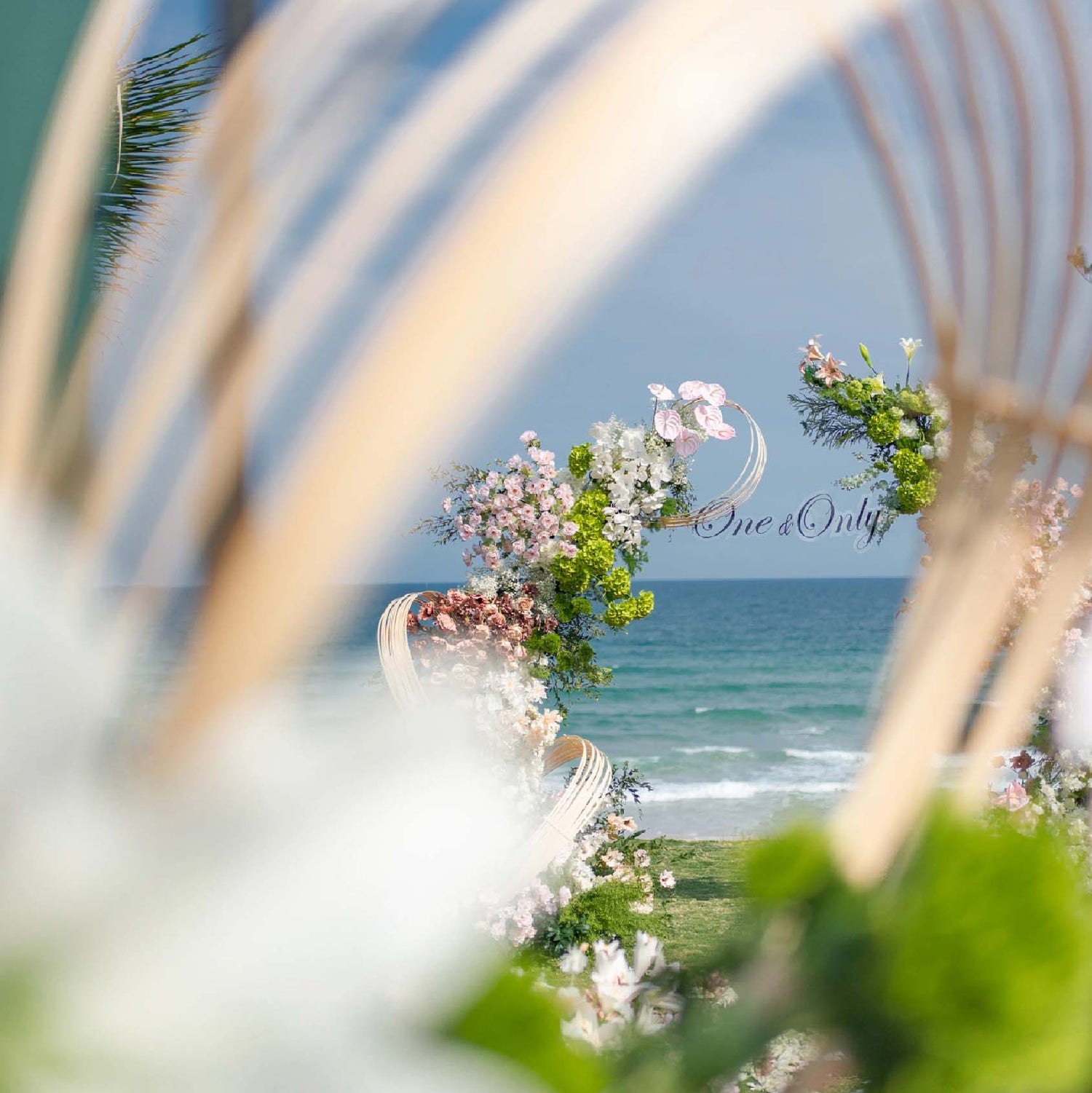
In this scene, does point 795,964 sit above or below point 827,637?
above

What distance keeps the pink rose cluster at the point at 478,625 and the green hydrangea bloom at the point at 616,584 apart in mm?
220

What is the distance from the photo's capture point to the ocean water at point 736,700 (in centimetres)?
1112

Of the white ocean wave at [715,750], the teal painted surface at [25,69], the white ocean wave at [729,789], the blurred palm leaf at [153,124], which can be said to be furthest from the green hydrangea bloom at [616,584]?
the white ocean wave at [715,750]

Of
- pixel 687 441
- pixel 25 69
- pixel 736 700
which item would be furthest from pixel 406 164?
pixel 736 700

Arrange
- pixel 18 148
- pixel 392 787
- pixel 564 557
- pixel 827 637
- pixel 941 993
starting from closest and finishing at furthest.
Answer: pixel 392 787 → pixel 941 993 → pixel 18 148 → pixel 564 557 → pixel 827 637

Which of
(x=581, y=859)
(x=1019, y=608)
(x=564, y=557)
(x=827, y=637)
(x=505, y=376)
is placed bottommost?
(x=827, y=637)

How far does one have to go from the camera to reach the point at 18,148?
3.91 feet

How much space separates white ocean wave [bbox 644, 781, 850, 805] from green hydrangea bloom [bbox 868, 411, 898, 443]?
26.4 ft

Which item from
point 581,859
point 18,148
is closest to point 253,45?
point 18,148

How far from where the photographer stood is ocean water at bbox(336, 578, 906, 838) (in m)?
11.1

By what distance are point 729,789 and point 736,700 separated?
5422 millimetres

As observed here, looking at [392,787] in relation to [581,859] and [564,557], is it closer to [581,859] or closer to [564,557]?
[564,557]

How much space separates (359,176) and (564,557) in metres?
3.14

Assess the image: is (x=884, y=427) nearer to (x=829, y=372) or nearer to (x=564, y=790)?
(x=829, y=372)
